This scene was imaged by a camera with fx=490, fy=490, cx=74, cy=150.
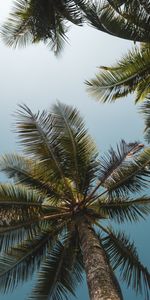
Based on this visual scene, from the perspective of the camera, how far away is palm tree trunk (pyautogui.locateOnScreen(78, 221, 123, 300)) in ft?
28.0

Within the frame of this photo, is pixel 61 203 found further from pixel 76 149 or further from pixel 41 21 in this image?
pixel 41 21

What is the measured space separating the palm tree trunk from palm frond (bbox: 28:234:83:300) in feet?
4.15

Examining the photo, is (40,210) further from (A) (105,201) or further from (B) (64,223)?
(A) (105,201)

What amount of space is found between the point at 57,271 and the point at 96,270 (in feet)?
9.40

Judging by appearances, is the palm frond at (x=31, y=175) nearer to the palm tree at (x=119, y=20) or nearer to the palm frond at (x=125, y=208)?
the palm frond at (x=125, y=208)

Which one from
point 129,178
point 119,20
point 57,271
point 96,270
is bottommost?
point 57,271

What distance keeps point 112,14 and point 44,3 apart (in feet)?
6.12

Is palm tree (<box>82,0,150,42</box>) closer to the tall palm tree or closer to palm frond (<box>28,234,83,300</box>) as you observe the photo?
the tall palm tree

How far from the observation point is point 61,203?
11.7 meters

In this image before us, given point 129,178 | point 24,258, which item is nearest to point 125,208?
point 129,178

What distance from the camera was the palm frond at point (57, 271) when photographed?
38.7ft

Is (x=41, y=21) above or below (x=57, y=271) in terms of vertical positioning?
above

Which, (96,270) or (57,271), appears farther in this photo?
(57,271)

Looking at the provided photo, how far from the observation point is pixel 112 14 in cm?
1294
